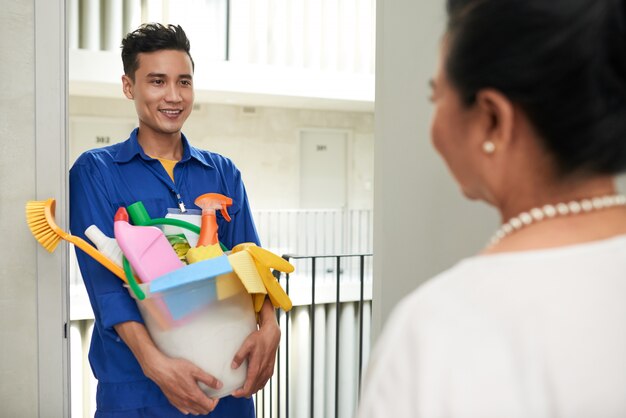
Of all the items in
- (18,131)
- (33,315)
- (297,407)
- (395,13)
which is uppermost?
(395,13)

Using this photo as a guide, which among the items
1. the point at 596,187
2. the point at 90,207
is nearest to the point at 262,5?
the point at 90,207

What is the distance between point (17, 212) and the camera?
143 cm

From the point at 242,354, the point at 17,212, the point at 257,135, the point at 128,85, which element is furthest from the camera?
the point at 257,135

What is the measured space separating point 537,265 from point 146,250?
3.07 ft

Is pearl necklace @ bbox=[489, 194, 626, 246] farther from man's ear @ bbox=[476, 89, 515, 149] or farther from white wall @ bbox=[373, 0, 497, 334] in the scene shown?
white wall @ bbox=[373, 0, 497, 334]

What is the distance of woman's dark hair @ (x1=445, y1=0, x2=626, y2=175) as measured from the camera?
48 centimetres

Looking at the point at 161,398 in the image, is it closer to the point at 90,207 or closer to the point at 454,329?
the point at 90,207

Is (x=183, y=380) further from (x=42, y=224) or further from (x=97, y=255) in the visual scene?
(x=42, y=224)

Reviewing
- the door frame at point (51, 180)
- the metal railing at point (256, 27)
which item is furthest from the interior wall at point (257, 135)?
the door frame at point (51, 180)

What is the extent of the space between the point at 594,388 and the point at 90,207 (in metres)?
1.26

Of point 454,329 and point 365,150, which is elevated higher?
point 365,150

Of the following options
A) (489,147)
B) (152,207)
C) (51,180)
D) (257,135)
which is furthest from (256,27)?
(489,147)

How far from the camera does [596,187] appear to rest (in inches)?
21.4

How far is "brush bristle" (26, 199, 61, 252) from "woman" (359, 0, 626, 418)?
1.01 meters
